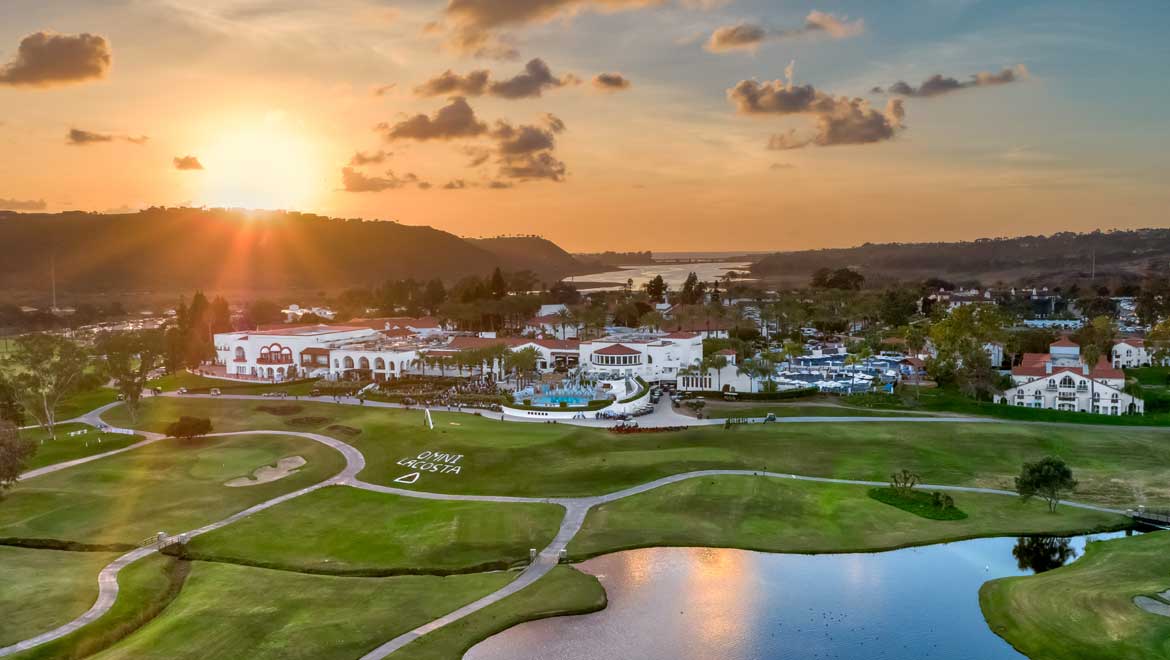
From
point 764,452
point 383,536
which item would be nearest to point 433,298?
point 764,452

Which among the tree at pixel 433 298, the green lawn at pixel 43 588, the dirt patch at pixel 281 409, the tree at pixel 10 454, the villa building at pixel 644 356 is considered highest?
the tree at pixel 433 298

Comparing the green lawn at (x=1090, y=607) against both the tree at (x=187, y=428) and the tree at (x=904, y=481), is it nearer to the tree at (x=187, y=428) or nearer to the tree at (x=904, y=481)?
the tree at (x=904, y=481)

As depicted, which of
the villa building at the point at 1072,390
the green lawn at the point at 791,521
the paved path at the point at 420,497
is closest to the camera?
the paved path at the point at 420,497

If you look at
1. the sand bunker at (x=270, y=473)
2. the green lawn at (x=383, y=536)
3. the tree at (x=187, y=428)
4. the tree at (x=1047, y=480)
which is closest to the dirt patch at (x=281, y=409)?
the tree at (x=187, y=428)

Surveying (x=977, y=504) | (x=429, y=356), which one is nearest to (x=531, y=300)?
(x=429, y=356)

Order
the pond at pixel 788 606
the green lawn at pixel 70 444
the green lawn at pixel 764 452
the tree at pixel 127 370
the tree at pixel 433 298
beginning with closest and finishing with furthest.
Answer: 1. the pond at pixel 788 606
2. the green lawn at pixel 764 452
3. the green lawn at pixel 70 444
4. the tree at pixel 127 370
5. the tree at pixel 433 298

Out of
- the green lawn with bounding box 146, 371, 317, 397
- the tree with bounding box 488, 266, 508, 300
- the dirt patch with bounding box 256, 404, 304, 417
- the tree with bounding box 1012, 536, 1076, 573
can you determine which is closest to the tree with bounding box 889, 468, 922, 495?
the tree with bounding box 1012, 536, 1076, 573
